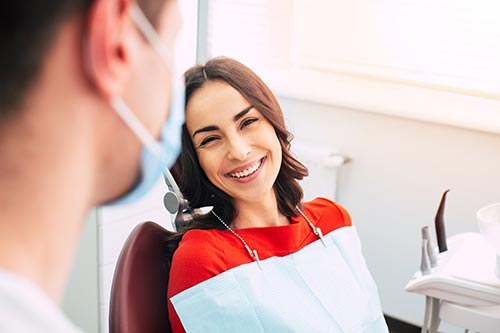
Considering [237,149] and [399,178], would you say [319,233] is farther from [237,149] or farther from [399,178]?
[399,178]

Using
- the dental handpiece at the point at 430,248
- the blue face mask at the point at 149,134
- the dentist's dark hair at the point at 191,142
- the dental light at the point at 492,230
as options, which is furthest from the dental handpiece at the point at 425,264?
the blue face mask at the point at 149,134

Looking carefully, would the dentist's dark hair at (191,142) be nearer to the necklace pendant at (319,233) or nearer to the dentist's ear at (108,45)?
the necklace pendant at (319,233)

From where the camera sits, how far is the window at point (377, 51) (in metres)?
2.27

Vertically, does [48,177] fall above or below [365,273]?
above

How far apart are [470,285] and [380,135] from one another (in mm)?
958

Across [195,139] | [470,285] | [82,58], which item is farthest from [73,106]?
[470,285]

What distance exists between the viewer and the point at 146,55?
1.57 ft

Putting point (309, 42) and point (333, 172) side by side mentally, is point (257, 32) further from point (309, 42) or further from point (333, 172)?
point (333, 172)

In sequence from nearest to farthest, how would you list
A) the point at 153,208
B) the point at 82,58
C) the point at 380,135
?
the point at 82,58 → the point at 153,208 → the point at 380,135

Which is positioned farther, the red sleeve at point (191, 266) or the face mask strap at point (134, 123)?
the red sleeve at point (191, 266)

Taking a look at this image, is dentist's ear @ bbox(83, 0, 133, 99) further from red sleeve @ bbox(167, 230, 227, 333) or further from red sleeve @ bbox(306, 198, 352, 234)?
red sleeve @ bbox(306, 198, 352, 234)

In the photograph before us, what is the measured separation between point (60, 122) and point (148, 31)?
8 centimetres

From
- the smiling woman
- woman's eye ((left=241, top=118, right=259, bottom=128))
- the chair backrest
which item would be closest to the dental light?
the smiling woman

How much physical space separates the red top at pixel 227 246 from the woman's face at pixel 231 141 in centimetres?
9
